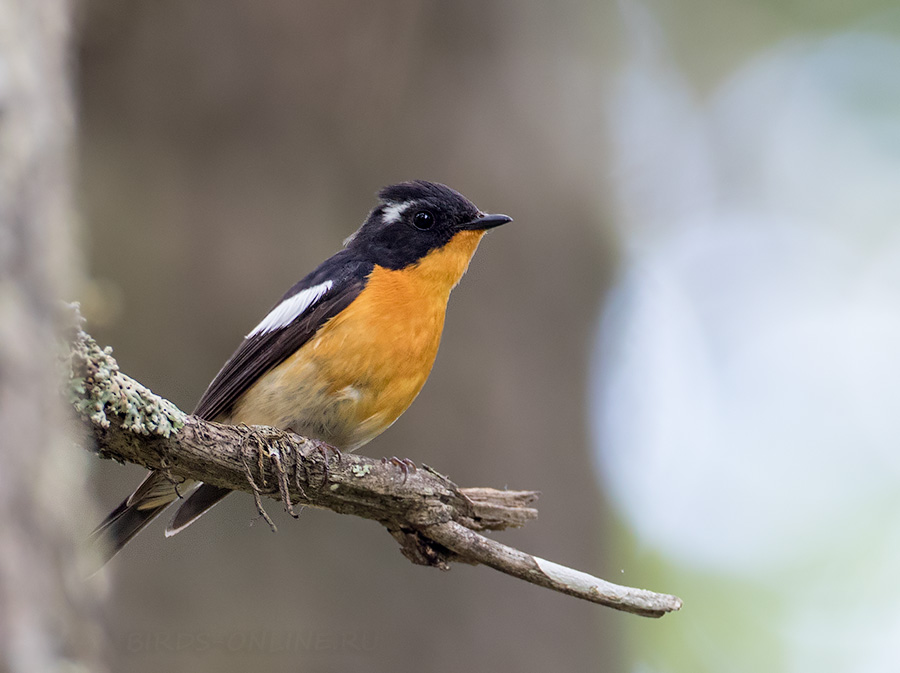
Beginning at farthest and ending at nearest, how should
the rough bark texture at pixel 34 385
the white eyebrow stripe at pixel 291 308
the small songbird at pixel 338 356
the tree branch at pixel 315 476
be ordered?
the white eyebrow stripe at pixel 291 308
the small songbird at pixel 338 356
the tree branch at pixel 315 476
the rough bark texture at pixel 34 385

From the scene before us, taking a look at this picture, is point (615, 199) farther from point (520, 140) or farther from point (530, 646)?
point (530, 646)

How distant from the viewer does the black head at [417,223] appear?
450 centimetres

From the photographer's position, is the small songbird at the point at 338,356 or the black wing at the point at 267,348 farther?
the black wing at the point at 267,348

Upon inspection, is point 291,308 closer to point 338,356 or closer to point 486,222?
point 338,356

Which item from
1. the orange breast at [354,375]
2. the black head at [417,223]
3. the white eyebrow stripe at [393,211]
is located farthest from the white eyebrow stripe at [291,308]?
the white eyebrow stripe at [393,211]

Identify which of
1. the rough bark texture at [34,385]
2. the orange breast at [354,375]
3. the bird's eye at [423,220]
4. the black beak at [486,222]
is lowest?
the rough bark texture at [34,385]

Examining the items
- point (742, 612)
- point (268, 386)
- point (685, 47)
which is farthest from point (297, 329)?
point (685, 47)

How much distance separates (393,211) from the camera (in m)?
4.75

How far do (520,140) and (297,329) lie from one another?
7.92 ft

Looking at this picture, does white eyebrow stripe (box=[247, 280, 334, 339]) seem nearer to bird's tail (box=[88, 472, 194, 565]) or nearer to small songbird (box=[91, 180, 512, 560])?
small songbird (box=[91, 180, 512, 560])

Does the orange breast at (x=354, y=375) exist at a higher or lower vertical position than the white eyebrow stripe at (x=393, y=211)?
lower

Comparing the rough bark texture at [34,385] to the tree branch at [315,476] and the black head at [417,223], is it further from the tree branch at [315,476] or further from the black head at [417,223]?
the black head at [417,223]

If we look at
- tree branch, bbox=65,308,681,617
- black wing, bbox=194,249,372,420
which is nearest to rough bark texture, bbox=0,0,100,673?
tree branch, bbox=65,308,681,617

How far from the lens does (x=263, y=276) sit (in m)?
4.84
